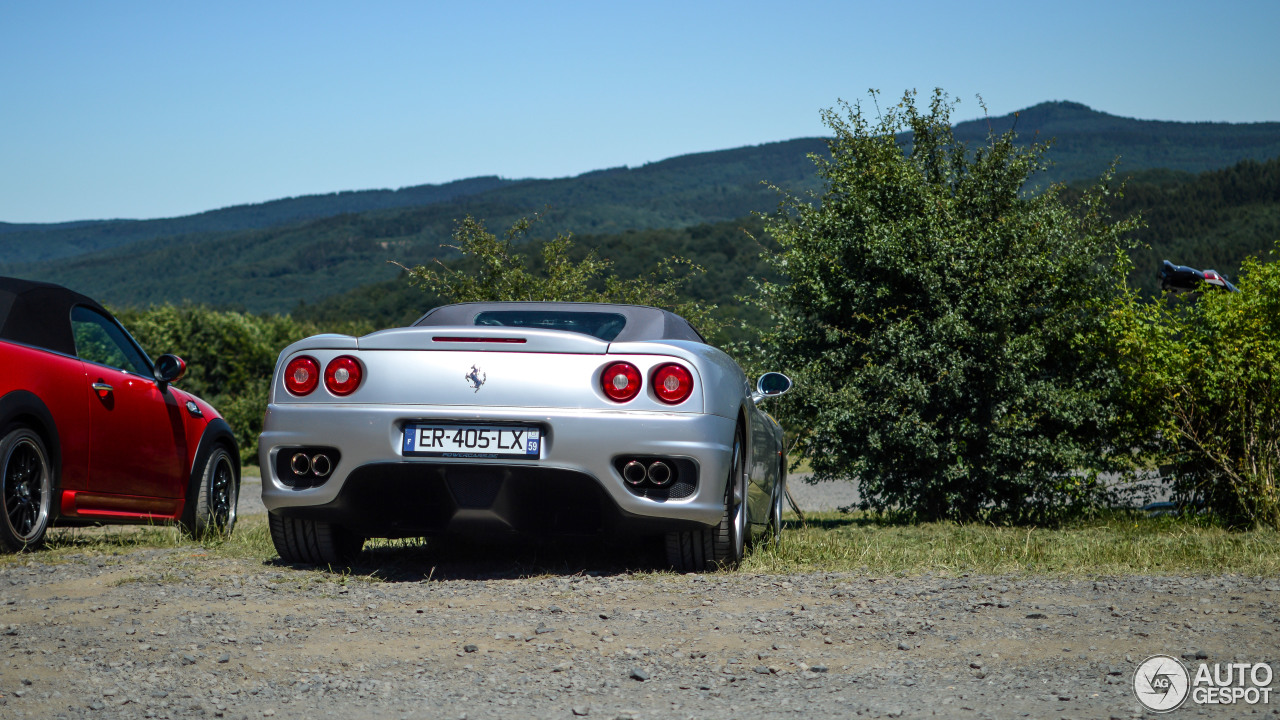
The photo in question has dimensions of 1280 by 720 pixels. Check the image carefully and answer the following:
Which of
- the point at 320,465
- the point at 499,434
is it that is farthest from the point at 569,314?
the point at 320,465

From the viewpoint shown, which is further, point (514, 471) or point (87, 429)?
point (87, 429)

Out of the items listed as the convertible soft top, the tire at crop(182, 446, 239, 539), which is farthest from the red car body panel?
the convertible soft top

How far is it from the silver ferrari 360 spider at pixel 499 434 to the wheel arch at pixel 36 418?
A: 1.59m

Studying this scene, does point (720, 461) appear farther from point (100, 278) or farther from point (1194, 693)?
point (100, 278)

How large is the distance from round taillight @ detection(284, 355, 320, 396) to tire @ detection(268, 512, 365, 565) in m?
0.72

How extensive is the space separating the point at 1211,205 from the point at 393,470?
87870mm

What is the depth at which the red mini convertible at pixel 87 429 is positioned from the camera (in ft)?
20.1

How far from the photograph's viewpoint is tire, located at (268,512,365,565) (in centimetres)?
569

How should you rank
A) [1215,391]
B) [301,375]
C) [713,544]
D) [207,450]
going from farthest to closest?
[1215,391], [207,450], [713,544], [301,375]

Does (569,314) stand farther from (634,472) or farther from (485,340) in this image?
(634,472)

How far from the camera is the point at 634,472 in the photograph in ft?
16.6

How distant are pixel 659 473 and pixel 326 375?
5.02 feet

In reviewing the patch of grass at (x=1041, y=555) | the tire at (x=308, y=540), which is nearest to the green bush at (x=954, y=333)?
the patch of grass at (x=1041, y=555)

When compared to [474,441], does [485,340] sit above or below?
above
